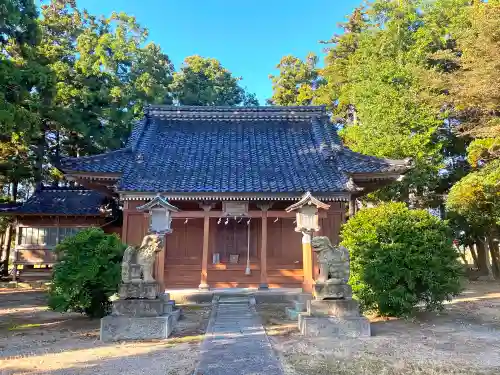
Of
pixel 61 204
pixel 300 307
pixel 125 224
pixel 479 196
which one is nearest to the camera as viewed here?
pixel 300 307

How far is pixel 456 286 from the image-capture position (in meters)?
9.45

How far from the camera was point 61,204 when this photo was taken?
1820 cm

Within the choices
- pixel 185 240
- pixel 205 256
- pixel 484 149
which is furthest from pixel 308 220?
pixel 484 149

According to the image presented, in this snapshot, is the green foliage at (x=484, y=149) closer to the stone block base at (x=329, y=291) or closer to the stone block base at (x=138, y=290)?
the stone block base at (x=329, y=291)

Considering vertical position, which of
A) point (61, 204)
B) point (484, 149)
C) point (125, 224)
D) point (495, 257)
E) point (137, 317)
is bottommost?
point (137, 317)

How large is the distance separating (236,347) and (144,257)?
9.64ft

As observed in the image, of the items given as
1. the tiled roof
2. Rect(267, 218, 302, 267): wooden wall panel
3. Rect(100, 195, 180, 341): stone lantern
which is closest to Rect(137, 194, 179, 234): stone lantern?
Rect(100, 195, 180, 341): stone lantern

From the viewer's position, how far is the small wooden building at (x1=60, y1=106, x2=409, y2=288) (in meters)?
13.3

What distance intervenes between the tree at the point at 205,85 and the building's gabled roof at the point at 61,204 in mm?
15864

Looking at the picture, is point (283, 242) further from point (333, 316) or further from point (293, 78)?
point (293, 78)

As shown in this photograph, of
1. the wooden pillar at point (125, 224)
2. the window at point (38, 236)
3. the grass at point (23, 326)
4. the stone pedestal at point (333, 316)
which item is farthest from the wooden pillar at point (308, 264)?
the window at point (38, 236)

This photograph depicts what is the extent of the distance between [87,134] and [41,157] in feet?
8.83

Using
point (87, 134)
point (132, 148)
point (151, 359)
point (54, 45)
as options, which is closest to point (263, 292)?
point (151, 359)

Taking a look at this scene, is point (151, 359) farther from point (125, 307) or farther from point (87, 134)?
point (87, 134)
